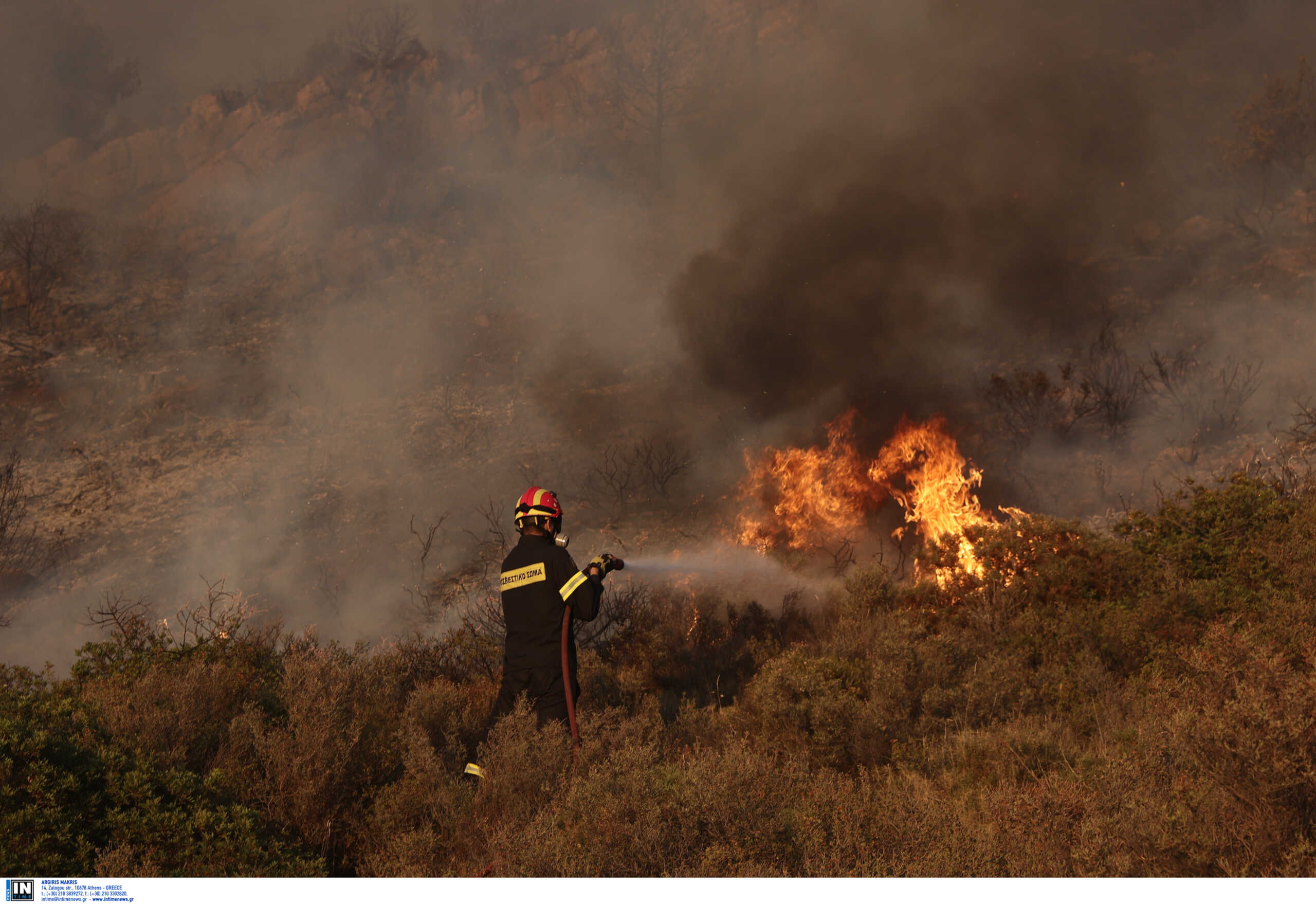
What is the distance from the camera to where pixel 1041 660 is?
732 cm

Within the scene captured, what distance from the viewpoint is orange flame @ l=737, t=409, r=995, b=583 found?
42.5 ft

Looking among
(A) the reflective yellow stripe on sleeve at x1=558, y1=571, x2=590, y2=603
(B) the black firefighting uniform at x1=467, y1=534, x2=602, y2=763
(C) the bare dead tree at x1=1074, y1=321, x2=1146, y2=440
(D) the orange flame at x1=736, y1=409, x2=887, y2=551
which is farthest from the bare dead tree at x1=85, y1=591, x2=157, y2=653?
(C) the bare dead tree at x1=1074, y1=321, x2=1146, y2=440

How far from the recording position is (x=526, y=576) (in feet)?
17.9

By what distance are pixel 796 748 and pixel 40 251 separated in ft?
94.9

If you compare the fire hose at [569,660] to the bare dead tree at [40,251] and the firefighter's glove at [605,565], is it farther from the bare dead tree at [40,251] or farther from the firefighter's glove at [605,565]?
the bare dead tree at [40,251]

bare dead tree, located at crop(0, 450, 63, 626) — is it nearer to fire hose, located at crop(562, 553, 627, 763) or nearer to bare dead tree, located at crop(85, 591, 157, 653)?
bare dead tree, located at crop(85, 591, 157, 653)

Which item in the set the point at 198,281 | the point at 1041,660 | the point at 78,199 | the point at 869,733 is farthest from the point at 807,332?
the point at 78,199

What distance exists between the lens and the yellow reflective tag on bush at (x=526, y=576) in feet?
17.8

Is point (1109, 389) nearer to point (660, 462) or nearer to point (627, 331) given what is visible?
point (660, 462)

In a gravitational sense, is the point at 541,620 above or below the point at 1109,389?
below

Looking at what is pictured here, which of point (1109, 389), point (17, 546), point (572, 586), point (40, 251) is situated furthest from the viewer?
point (40, 251)

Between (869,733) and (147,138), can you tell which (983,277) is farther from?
(147,138)

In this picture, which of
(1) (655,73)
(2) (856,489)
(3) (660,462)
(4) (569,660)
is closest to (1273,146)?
(2) (856,489)

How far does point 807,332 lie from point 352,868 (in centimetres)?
1531
